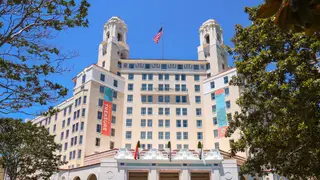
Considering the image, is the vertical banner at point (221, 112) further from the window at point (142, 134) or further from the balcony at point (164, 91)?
the window at point (142, 134)

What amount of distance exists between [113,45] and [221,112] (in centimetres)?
2859

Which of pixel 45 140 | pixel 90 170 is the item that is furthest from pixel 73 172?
pixel 45 140

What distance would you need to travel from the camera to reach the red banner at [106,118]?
5250 centimetres

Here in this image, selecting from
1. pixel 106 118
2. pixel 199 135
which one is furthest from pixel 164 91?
pixel 106 118

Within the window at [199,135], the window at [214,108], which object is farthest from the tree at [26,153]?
the window at [214,108]

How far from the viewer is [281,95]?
14.8 metres

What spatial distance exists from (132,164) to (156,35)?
2800 cm

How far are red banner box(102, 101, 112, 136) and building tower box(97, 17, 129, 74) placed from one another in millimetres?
9354

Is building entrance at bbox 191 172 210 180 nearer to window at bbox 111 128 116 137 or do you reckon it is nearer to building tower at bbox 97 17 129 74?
window at bbox 111 128 116 137

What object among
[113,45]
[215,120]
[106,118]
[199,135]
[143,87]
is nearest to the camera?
[106,118]

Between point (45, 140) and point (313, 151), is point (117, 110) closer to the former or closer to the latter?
point (45, 140)

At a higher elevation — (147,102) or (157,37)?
(157,37)

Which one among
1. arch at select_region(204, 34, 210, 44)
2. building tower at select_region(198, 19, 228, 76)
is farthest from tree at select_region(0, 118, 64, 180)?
arch at select_region(204, 34, 210, 44)

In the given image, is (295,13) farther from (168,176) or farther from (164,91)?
(164,91)
